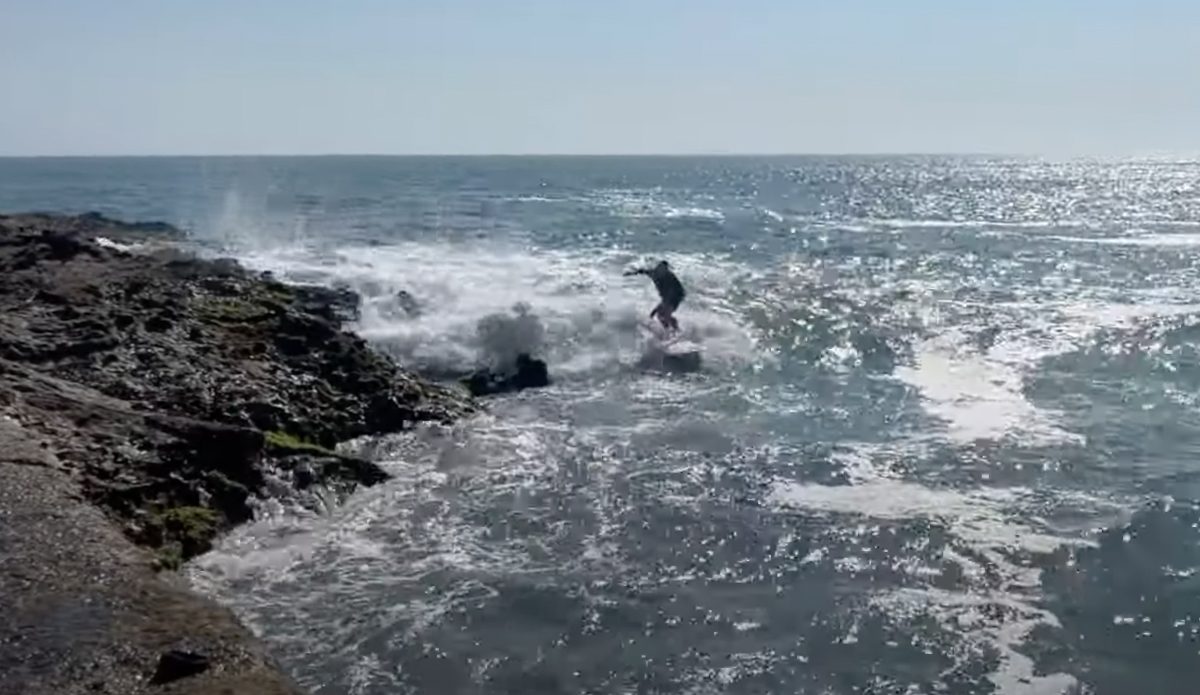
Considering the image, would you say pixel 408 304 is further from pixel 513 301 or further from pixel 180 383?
pixel 180 383

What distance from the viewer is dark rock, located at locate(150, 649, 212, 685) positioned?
10.1m

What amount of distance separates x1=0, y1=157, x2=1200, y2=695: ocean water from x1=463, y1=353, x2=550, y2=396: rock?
1.73ft

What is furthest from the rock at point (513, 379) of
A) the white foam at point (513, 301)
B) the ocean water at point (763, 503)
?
the white foam at point (513, 301)

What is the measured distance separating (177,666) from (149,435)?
24.5 ft

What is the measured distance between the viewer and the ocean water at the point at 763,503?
1322 centimetres

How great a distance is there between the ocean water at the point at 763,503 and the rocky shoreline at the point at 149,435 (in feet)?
3.35

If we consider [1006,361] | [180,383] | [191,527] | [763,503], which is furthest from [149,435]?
[1006,361]

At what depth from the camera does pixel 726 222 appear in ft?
249

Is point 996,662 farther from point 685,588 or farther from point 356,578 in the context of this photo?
point 356,578

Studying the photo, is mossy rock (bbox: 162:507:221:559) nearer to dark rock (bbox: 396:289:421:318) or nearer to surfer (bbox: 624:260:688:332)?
dark rock (bbox: 396:289:421:318)

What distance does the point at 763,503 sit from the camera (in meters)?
18.7

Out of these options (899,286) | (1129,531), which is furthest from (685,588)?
(899,286)

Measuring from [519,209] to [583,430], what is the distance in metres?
63.0

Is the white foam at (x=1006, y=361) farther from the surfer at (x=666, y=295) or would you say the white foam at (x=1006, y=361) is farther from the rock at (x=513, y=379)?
the rock at (x=513, y=379)
